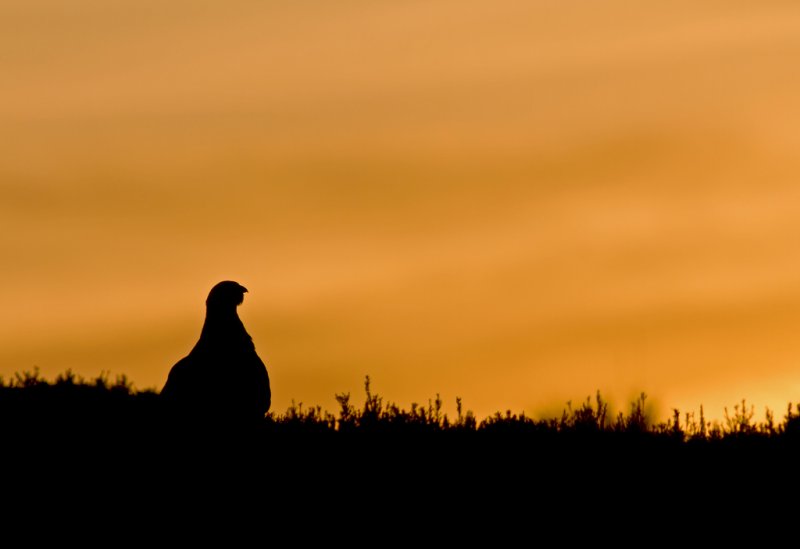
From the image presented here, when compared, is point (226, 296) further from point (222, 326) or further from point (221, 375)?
point (221, 375)

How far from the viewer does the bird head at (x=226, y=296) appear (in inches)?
595

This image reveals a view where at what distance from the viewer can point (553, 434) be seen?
14438mm

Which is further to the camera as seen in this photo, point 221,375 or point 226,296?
point 226,296

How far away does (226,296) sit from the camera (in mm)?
15203

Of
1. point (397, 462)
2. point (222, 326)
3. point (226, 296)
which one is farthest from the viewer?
point (226, 296)

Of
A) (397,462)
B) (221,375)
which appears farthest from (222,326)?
(397,462)

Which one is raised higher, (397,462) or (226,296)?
(226,296)

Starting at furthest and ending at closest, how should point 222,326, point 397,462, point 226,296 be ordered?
point 226,296, point 222,326, point 397,462

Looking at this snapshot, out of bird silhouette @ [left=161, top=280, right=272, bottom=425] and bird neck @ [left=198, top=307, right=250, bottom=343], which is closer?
bird silhouette @ [left=161, top=280, right=272, bottom=425]

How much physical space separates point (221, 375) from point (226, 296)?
0.96 m


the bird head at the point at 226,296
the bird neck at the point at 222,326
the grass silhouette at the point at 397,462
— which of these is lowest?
the grass silhouette at the point at 397,462

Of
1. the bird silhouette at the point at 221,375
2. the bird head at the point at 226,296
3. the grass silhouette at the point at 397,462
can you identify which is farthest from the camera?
the bird head at the point at 226,296

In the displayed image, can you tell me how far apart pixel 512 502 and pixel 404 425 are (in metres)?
2.64

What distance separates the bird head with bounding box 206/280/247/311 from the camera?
15.1 meters
